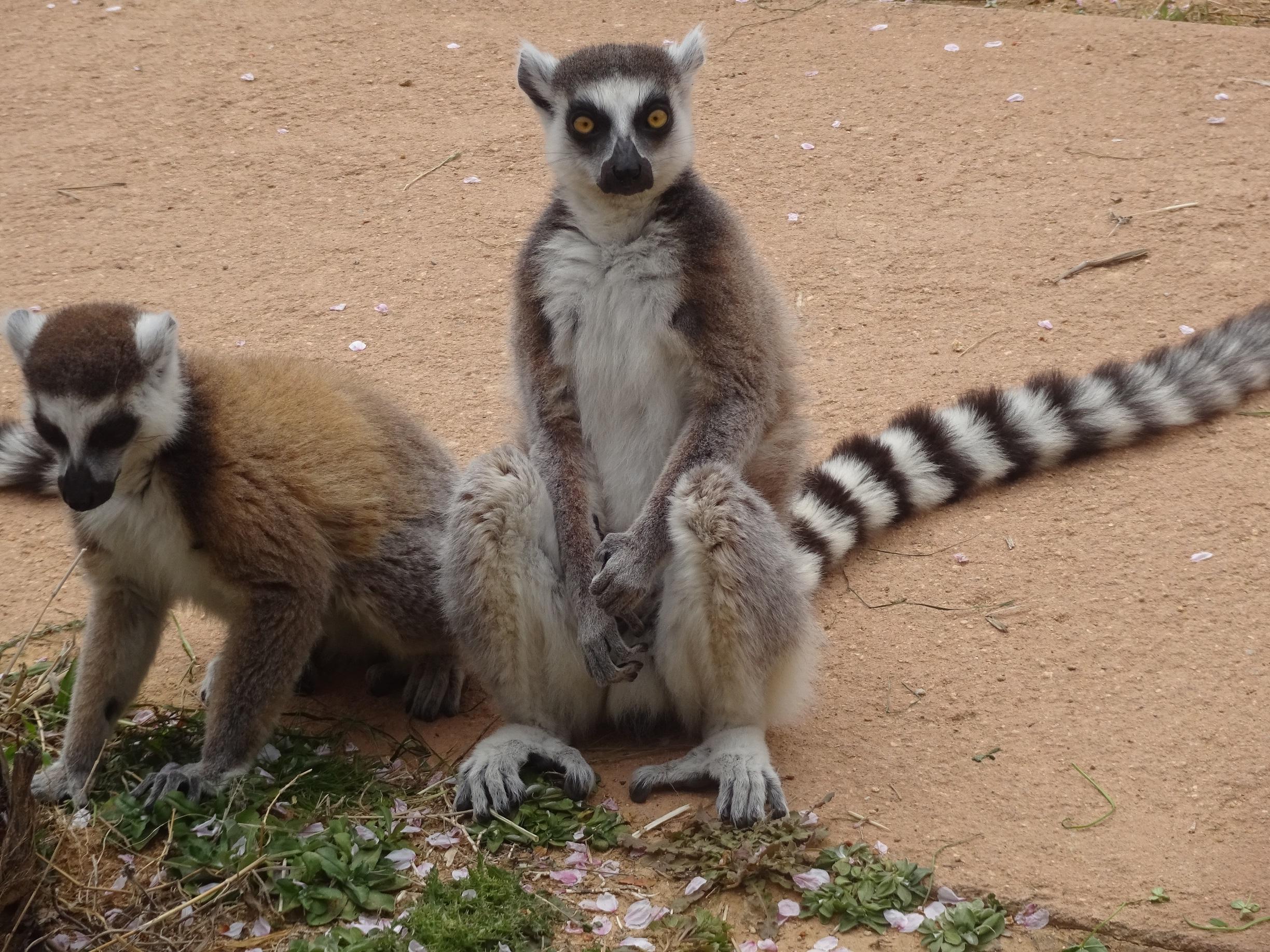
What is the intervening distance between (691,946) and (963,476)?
258 centimetres

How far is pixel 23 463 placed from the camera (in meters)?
5.51

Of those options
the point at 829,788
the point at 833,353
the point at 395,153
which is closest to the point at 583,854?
the point at 829,788

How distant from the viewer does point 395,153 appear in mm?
8461

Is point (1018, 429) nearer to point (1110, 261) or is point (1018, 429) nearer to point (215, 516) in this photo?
point (1110, 261)

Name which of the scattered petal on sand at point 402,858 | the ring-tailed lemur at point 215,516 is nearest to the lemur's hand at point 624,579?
the ring-tailed lemur at point 215,516

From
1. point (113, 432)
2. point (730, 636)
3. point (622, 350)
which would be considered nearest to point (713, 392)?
point (622, 350)

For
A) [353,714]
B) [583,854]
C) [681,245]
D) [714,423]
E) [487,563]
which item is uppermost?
[681,245]

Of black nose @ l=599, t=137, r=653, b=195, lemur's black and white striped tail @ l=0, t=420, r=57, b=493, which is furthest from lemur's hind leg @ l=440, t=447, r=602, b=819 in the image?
lemur's black and white striped tail @ l=0, t=420, r=57, b=493

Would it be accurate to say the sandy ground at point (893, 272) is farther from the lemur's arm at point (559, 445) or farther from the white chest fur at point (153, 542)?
the white chest fur at point (153, 542)

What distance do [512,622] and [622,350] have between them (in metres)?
0.91

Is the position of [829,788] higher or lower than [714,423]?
lower

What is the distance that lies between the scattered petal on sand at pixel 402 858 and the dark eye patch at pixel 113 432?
54.5 inches

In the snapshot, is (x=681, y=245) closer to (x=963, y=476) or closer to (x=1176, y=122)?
(x=963, y=476)

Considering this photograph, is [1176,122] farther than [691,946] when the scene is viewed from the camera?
Yes
